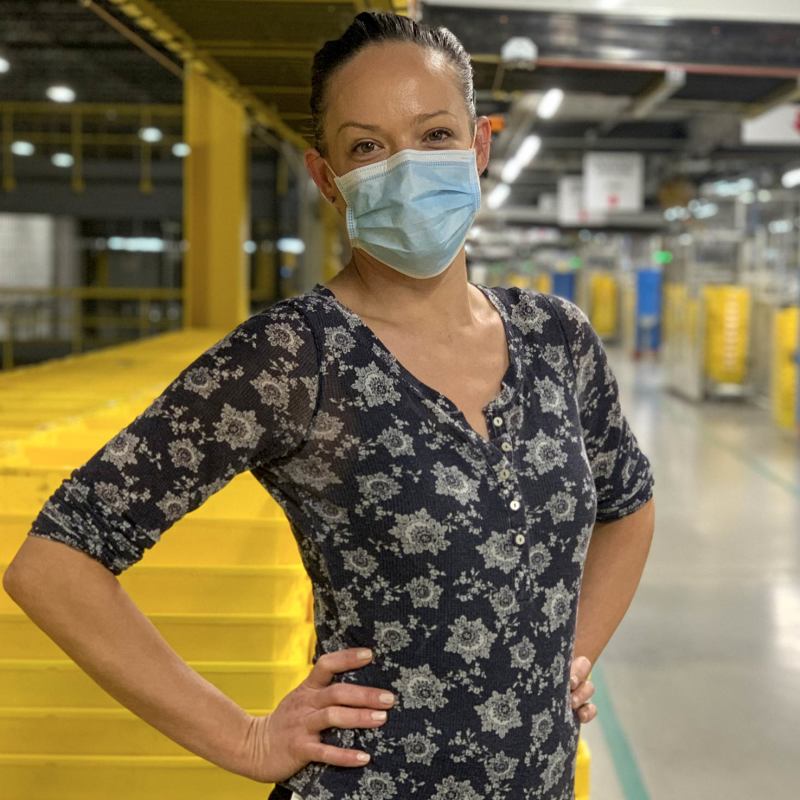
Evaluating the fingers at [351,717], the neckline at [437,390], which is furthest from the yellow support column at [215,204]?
the fingers at [351,717]

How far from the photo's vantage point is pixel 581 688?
64.7 inches

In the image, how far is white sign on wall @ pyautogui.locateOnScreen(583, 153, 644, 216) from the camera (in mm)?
17609

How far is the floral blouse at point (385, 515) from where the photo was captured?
1.37 metres

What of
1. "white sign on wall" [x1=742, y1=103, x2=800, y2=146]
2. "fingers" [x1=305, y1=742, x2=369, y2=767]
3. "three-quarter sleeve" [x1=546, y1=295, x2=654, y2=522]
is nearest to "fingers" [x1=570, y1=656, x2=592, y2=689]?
"three-quarter sleeve" [x1=546, y1=295, x2=654, y2=522]

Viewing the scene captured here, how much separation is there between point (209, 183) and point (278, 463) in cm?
822

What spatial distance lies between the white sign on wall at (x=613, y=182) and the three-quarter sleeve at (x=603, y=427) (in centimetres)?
1638

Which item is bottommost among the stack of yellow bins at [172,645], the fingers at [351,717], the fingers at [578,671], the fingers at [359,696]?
the stack of yellow bins at [172,645]

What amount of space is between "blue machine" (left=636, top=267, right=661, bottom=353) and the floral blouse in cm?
2459

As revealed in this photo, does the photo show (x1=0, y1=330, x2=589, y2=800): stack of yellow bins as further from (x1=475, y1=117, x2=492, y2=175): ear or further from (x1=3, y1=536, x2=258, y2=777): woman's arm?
(x1=475, y1=117, x2=492, y2=175): ear

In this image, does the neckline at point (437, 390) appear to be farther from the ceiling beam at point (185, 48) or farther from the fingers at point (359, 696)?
the ceiling beam at point (185, 48)

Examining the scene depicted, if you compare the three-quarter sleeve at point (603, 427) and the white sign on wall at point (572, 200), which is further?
the white sign on wall at point (572, 200)

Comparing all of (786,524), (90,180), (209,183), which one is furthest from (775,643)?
(90,180)

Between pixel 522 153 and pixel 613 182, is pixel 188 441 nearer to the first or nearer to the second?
pixel 522 153

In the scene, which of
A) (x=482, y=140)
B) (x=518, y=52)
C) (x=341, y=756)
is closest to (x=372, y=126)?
(x=482, y=140)
